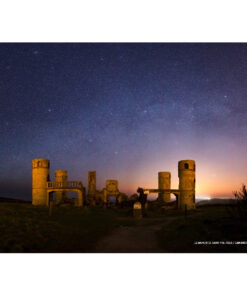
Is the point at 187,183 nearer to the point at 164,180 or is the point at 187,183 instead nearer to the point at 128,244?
the point at 164,180

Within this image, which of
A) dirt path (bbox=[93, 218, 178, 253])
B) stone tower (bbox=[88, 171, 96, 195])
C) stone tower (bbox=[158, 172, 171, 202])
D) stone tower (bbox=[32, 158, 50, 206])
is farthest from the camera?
stone tower (bbox=[88, 171, 96, 195])

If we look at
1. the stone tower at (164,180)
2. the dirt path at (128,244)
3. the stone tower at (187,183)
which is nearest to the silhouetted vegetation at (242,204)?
the dirt path at (128,244)


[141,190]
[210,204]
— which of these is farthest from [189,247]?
[210,204]

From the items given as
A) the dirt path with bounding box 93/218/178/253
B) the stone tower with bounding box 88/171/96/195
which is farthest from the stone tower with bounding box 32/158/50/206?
the dirt path with bounding box 93/218/178/253

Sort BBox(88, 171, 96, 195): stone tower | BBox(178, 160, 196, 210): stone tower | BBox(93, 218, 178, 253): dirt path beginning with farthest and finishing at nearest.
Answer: BBox(88, 171, 96, 195): stone tower → BBox(178, 160, 196, 210): stone tower → BBox(93, 218, 178, 253): dirt path

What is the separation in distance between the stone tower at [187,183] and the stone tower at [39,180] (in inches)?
621

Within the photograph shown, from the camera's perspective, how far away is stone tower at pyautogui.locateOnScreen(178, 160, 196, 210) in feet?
89.7

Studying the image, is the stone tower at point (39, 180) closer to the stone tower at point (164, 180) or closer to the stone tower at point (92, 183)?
the stone tower at point (92, 183)

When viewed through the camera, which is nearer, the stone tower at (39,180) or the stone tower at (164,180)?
the stone tower at (39,180)

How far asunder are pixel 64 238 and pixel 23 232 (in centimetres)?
172

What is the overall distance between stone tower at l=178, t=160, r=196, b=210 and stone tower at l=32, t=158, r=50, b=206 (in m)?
15.8

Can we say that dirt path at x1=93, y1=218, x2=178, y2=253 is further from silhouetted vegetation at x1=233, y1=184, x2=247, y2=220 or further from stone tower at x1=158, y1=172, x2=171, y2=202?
stone tower at x1=158, y1=172, x2=171, y2=202

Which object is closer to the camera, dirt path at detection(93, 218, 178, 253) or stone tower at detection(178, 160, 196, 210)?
dirt path at detection(93, 218, 178, 253)

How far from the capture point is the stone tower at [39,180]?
27.9m
